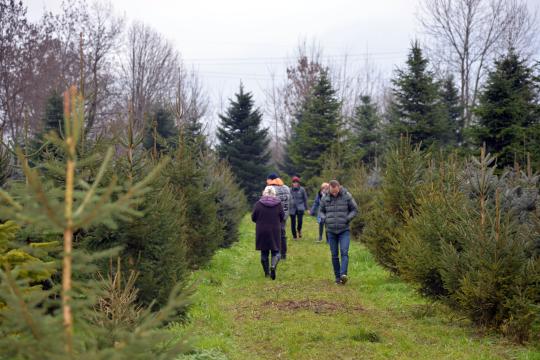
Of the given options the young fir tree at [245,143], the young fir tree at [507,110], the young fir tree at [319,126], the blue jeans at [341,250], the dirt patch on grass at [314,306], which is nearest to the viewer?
the dirt patch on grass at [314,306]

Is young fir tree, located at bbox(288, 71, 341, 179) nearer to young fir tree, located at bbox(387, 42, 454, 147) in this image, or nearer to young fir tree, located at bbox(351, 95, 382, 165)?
young fir tree, located at bbox(351, 95, 382, 165)

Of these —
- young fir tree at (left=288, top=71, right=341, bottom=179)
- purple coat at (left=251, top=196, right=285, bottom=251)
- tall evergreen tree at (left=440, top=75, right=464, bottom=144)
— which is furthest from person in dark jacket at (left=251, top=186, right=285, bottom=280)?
tall evergreen tree at (left=440, top=75, right=464, bottom=144)

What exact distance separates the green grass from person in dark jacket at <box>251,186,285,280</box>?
0.42 m

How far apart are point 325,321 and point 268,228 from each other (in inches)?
172

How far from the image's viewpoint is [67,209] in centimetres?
238

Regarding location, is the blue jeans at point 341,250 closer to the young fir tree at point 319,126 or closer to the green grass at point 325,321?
the green grass at point 325,321

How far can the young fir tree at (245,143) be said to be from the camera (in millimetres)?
36469

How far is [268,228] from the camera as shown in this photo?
498 inches

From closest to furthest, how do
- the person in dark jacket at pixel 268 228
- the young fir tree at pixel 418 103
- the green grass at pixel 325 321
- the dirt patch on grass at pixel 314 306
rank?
the green grass at pixel 325 321 < the dirt patch on grass at pixel 314 306 < the person in dark jacket at pixel 268 228 < the young fir tree at pixel 418 103

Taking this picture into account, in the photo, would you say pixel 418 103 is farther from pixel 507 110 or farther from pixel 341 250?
pixel 341 250

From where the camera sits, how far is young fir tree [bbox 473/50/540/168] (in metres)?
20.2

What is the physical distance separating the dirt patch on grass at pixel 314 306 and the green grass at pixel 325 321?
2 centimetres

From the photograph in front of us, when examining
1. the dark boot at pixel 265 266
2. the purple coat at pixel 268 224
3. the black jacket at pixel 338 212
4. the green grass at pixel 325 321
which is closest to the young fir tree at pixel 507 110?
the green grass at pixel 325 321

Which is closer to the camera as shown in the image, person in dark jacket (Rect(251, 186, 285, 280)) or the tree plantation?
the tree plantation
